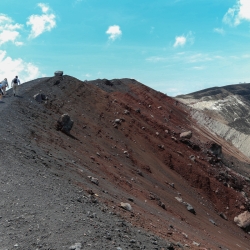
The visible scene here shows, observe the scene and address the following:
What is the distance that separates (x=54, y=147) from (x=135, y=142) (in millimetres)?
11402

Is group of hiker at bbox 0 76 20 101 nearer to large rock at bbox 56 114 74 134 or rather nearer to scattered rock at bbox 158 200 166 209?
large rock at bbox 56 114 74 134

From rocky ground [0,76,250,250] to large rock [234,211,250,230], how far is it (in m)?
0.65

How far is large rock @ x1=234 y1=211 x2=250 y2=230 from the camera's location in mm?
25400

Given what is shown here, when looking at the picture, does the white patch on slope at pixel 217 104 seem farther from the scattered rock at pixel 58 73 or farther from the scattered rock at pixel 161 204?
the scattered rock at pixel 161 204

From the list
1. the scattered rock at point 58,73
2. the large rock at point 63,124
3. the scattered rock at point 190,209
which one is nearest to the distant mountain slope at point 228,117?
the scattered rock at point 58,73

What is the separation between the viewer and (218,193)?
27.9 metres

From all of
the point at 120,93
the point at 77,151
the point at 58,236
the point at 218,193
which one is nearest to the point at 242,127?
the point at 120,93

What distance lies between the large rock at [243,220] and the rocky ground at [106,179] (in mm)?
654

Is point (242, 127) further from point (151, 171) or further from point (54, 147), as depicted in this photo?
point (54, 147)

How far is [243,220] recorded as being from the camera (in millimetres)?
25594

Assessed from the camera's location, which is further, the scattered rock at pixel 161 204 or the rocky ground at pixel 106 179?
the scattered rock at pixel 161 204

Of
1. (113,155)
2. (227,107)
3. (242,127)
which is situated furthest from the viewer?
(227,107)

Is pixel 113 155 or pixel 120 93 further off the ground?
pixel 120 93

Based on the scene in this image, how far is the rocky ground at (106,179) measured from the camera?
28.1 feet
